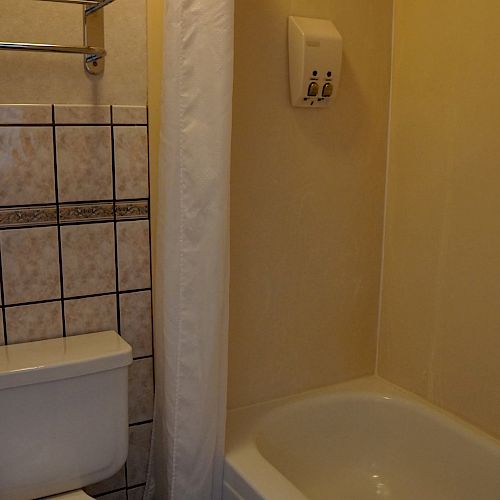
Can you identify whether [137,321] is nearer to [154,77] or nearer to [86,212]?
[86,212]

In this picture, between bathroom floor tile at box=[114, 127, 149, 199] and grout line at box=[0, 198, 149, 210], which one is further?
bathroom floor tile at box=[114, 127, 149, 199]

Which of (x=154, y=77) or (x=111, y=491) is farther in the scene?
(x=111, y=491)

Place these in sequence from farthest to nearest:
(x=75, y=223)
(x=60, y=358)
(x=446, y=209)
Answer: (x=446, y=209), (x=75, y=223), (x=60, y=358)

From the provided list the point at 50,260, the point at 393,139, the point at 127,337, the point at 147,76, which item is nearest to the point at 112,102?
the point at 147,76

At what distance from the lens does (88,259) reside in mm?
1617

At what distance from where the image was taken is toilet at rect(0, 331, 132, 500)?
143 centimetres

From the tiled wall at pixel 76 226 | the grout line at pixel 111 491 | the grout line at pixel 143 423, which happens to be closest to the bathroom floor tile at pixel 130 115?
the tiled wall at pixel 76 226

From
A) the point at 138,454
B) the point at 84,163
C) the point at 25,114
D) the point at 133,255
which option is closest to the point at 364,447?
the point at 138,454

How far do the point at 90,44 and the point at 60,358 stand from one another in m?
0.73

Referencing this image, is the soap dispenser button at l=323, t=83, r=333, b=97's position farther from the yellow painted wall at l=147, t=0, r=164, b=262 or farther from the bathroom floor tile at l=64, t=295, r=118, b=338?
the bathroom floor tile at l=64, t=295, r=118, b=338

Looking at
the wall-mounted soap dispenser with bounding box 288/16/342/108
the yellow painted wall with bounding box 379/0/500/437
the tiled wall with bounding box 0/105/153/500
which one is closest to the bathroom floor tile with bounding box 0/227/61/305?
the tiled wall with bounding box 0/105/153/500

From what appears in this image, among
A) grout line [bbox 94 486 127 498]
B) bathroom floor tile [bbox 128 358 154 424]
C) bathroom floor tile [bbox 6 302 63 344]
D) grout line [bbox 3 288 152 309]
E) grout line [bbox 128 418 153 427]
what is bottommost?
grout line [bbox 94 486 127 498]

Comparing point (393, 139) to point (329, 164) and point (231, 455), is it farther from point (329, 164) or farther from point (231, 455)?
point (231, 455)

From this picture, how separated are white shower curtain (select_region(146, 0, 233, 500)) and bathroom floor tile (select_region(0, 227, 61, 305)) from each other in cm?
25
